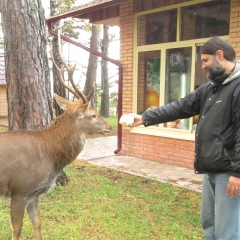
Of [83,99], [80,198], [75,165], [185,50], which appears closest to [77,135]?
[83,99]

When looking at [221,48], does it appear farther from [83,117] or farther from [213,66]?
[83,117]

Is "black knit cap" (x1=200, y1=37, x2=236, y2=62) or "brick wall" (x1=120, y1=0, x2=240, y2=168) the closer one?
"black knit cap" (x1=200, y1=37, x2=236, y2=62)

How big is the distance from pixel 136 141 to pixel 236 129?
5.67m

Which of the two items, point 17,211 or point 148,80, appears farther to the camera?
point 148,80

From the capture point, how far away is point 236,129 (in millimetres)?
2658

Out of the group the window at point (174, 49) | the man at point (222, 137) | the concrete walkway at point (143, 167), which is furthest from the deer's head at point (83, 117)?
the window at point (174, 49)

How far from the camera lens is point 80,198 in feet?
17.6

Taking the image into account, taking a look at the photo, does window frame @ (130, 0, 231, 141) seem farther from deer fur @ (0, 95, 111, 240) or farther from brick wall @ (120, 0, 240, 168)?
deer fur @ (0, 95, 111, 240)

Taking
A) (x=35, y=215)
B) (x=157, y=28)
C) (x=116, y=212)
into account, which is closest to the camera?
(x=35, y=215)

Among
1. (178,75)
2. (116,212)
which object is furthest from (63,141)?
(178,75)

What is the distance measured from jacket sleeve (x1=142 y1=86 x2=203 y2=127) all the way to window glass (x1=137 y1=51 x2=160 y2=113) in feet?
15.0

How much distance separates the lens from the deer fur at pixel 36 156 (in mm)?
3691

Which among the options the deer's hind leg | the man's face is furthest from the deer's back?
the man's face

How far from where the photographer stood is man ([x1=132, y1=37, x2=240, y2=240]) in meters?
2.67
